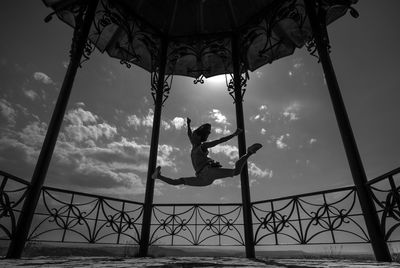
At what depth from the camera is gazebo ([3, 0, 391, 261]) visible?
5.44 metres

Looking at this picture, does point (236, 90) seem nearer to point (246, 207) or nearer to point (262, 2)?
point (262, 2)

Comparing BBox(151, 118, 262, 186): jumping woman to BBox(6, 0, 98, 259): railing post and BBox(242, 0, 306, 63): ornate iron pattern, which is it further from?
BBox(242, 0, 306, 63): ornate iron pattern

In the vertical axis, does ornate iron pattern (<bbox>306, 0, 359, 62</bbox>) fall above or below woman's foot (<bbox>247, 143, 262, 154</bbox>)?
above

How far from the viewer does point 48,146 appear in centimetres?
496

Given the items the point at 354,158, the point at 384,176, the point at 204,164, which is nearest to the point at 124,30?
the point at 204,164

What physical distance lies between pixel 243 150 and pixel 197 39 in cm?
423

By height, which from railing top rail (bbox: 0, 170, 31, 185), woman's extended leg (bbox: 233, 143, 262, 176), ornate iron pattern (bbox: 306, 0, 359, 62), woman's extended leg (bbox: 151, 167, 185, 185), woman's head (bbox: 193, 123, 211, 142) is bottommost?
railing top rail (bbox: 0, 170, 31, 185)

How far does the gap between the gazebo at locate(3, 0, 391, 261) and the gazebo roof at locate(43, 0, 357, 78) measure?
3 centimetres

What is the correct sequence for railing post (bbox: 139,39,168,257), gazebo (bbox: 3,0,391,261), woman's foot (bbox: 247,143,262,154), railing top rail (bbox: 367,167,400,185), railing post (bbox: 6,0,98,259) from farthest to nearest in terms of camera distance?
railing post (bbox: 139,39,168,257) < gazebo (bbox: 3,0,391,261) < woman's foot (bbox: 247,143,262,154) < railing post (bbox: 6,0,98,259) < railing top rail (bbox: 367,167,400,185)

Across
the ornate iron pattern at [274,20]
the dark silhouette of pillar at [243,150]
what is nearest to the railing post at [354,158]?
the ornate iron pattern at [274,20]

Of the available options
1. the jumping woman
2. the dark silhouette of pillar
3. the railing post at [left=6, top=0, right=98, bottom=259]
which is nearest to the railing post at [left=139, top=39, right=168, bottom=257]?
the jumping woman

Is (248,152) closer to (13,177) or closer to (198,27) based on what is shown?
(13,177)

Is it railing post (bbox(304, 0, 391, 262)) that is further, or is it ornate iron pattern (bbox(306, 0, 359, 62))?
ornate iron pattern (bbox(306, 0, 359, 62))

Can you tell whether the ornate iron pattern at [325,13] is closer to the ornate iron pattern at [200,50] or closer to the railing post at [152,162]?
the ornate iron pattern at [200,50]
